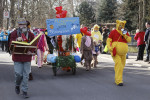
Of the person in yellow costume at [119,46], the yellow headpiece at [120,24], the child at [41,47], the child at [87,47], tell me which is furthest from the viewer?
the child at [41,47]

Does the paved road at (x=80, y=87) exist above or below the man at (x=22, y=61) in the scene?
below

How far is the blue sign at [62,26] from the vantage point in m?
10.8

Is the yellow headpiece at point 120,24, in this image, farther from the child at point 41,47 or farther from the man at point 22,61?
the child at point 41,47

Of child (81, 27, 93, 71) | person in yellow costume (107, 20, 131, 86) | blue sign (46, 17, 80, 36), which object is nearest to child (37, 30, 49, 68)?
child (81, 27, 93, 71)

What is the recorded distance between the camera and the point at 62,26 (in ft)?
35.7

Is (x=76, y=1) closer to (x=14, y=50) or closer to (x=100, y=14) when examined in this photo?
Result: (x=100, y=14)

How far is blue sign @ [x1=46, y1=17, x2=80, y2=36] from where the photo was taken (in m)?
10.8

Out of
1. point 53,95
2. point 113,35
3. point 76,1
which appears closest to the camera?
point 53,95

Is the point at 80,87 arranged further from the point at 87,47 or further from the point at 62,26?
the point at 87,47

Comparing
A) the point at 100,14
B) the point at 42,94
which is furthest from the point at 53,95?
the point at 100,14

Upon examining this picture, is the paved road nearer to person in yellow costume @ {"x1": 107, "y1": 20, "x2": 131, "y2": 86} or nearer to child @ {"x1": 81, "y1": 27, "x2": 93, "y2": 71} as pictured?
person in yellow costume @ {"x1": 107, "y1": 20, "x2": 131, "y2": 86}

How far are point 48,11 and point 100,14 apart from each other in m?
11.1

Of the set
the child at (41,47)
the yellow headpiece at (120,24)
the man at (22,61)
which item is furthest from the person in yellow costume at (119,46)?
the child at (41,47)

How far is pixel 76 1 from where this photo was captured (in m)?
65.4
